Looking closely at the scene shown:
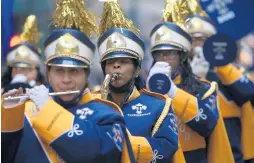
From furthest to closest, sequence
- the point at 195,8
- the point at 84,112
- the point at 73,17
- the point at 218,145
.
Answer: the point at 195,8, the point at 218,145, the point at 73,17, the point at 84,112

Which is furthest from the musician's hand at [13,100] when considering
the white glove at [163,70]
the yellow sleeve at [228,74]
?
the yellow sleeve at [228,74]

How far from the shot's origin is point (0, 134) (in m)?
4.43

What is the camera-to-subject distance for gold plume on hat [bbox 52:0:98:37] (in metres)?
4.82

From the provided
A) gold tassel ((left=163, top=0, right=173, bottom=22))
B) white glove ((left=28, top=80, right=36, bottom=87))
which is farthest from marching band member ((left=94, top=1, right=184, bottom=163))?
white glove ((left=28, top=80, right=36, bottom=87))

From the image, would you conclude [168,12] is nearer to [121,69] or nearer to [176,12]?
[176,12]

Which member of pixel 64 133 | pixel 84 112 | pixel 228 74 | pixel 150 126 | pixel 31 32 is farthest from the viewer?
pixel 31 32

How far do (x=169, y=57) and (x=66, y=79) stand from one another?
189cm

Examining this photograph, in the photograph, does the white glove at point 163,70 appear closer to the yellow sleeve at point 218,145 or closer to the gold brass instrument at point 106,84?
the yellow sleeve at point 218,145

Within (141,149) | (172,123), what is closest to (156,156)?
(141,149)

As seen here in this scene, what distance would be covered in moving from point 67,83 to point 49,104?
219 millimetres

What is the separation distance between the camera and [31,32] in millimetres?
8258

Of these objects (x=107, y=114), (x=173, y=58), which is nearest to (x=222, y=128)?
(x=173, y=58)

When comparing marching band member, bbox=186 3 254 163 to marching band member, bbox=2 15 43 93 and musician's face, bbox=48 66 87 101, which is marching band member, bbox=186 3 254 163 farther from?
musician's face, bbox=48 66 87 101

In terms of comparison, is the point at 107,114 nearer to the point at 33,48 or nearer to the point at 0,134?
the point at 0,134
